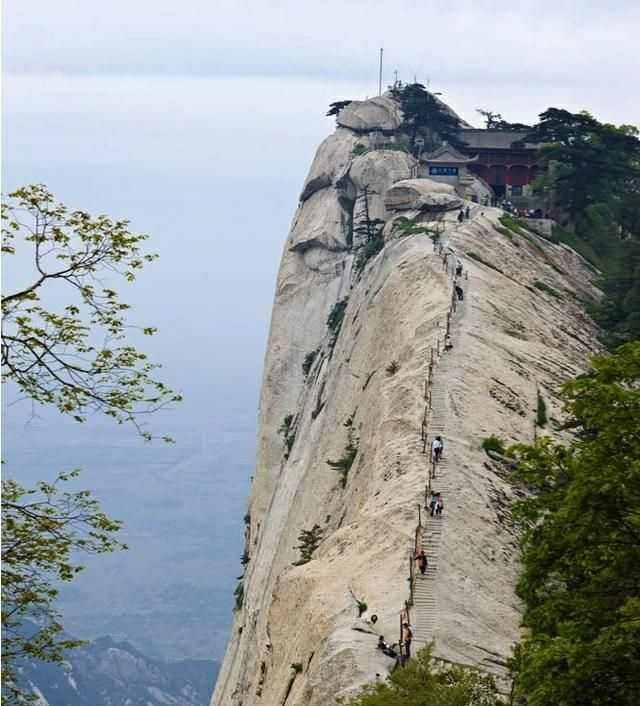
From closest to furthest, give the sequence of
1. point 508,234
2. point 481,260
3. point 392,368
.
→ 1. point 392,368
2. point 481,260
3. point 508,234

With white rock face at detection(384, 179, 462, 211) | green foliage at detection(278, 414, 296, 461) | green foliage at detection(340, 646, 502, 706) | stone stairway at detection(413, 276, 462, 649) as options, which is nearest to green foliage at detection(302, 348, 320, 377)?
green foliage at detection(278, 414, 296, 461)

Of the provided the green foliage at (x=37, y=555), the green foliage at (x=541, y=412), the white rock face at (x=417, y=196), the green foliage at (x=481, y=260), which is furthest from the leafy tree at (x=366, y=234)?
the green foliage at (x=37, y=555)

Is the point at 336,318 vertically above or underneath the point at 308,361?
above

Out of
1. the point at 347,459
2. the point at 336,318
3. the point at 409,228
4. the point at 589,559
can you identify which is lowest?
the point at 589,559

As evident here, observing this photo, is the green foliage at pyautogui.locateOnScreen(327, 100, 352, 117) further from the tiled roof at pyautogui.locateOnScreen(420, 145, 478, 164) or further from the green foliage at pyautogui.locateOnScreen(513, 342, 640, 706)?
the green foliage at pyautogui.locateOnScreen(513, 342, 640, 706)

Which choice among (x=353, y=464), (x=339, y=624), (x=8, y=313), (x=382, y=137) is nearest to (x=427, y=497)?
(x=339, y=624)

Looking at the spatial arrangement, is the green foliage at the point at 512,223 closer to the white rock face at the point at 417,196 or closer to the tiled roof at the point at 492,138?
the white rock face at the point at 417,196

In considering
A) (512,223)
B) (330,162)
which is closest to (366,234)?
(512,223)

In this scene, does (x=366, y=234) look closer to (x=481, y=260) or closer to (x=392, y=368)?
(x=481, y=260)
